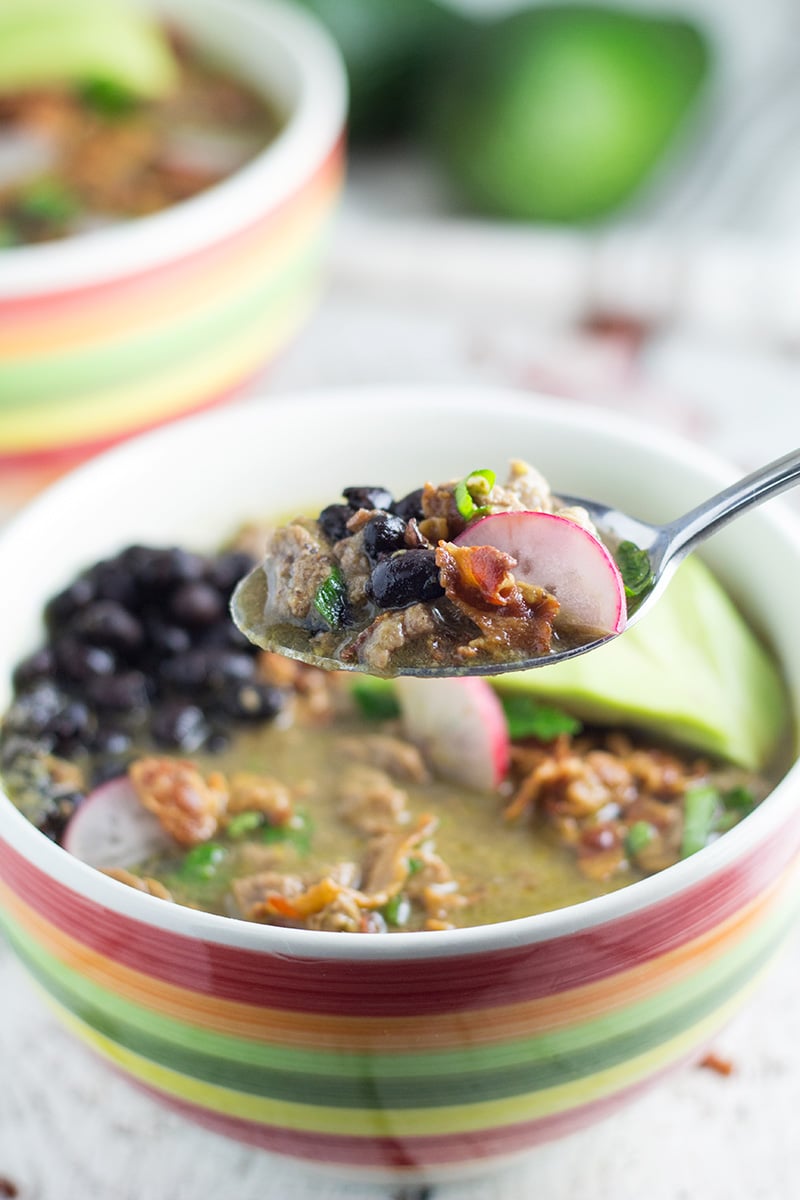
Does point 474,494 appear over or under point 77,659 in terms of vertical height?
over

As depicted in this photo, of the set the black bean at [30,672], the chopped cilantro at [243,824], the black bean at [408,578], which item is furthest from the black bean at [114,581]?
the black bean at [408,578]

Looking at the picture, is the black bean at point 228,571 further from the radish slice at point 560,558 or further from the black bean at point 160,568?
the radish slice at point 560,558

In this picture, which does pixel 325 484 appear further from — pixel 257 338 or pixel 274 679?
pixel 257 338

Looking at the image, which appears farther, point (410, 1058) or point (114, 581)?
point (114, 581)

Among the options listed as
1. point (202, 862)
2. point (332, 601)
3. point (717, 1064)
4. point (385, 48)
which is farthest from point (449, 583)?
point (385, 48)

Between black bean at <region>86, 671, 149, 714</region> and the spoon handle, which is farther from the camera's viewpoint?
Result: black bean at <region>86, 671, 149, 714</region>

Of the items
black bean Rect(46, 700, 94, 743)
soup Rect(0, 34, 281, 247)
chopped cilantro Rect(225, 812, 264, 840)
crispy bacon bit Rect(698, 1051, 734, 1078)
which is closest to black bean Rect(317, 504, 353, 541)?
chopped cilantro Rect(225, 812, 264, 840)

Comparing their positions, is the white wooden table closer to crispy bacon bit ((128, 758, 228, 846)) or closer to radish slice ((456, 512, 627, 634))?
crispy bacon bit ((128, 758, 228, 846))

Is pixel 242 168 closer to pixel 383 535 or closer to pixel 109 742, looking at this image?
pixel 109 742
